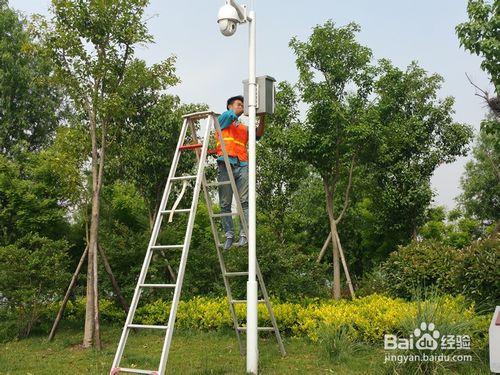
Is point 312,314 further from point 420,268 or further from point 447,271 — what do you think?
point 447,271

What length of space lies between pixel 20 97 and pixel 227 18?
54.6 feet

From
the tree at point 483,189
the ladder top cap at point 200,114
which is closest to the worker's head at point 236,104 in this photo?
the ladder top cap at point 200,114

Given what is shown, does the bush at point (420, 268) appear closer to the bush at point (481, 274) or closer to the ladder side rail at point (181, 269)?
the bush at point (481, 274)

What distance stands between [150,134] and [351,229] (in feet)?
28.4

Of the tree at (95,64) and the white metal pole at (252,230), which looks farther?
the tree at (95,64)

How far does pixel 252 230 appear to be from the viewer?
19.5 ft

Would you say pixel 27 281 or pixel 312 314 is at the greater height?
pixel 27 281

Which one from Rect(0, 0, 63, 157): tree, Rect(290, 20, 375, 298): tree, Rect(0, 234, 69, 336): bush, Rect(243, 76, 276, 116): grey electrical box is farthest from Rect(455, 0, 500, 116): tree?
Rect(0, 0, 63, 157): tree

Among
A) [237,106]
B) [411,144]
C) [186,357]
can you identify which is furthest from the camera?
[411,144]

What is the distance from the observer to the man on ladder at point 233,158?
630 cm

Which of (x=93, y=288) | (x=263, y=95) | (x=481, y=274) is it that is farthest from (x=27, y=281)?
(x=481, y=274)

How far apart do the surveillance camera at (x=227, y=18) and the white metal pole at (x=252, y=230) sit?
374 millimetres

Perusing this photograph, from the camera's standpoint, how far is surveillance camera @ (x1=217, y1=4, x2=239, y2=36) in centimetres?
584

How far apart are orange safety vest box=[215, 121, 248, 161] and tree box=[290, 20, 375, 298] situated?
20.1ft
